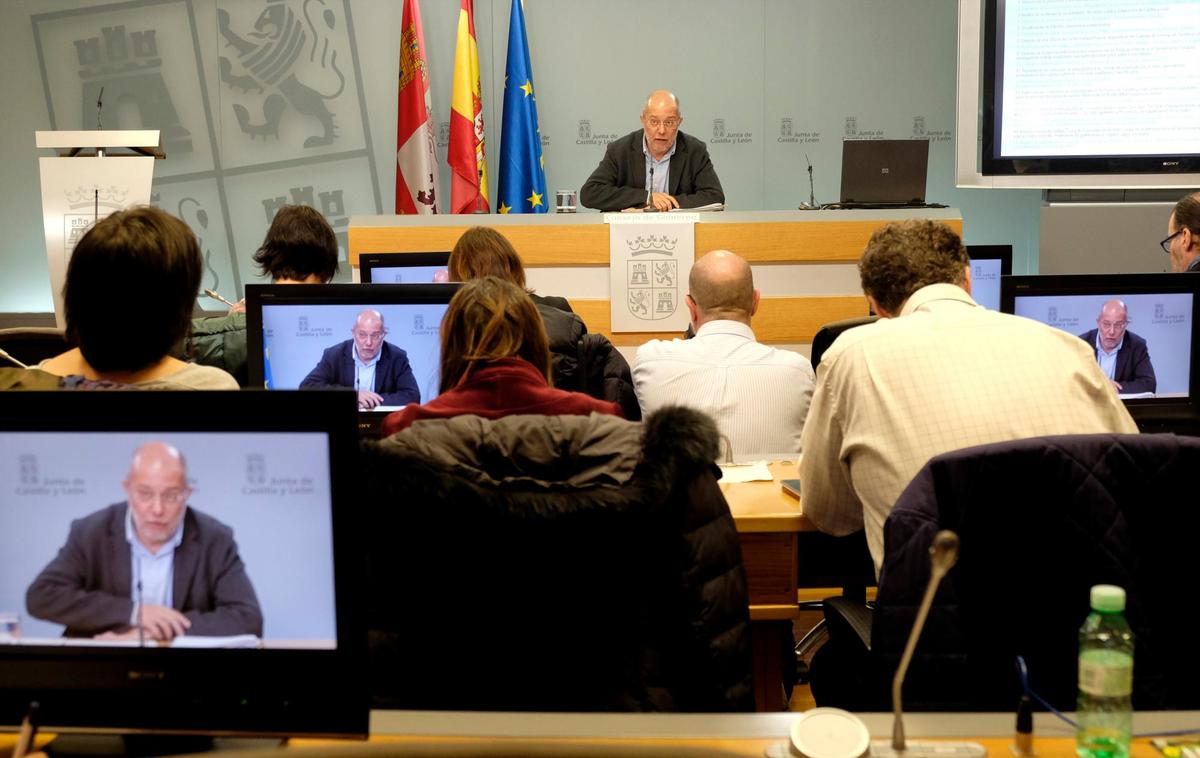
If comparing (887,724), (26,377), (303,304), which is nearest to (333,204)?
(303,304)

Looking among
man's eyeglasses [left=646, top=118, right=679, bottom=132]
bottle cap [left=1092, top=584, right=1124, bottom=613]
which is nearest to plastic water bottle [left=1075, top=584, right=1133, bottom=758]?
bottle cap [left=1092, top=584, right=1124, bottom=613]

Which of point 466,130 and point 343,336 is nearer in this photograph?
point 343,336

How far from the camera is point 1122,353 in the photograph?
11.2 ft

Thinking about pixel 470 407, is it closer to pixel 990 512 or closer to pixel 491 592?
pixel 491 592

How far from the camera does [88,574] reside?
4.03 ft

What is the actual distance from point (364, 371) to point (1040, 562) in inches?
77.5

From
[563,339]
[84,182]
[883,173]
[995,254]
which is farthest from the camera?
[84,182]

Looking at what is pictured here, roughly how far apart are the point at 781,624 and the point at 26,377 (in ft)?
6.17

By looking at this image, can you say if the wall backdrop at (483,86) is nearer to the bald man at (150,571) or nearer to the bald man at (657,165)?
the bald man at (657,165)

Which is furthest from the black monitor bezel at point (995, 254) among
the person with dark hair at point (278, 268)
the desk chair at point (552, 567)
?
the desk chair at point (552, 567)

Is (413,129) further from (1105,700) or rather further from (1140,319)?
(1105,700)

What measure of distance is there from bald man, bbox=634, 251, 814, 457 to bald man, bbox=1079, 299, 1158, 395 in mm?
935

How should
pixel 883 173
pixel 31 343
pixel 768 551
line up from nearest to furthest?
1. pixel 768 551
2. pixel 31 343
3. pixel 883 173

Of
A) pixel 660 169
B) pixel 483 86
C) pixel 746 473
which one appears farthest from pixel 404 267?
pixel 483 86
